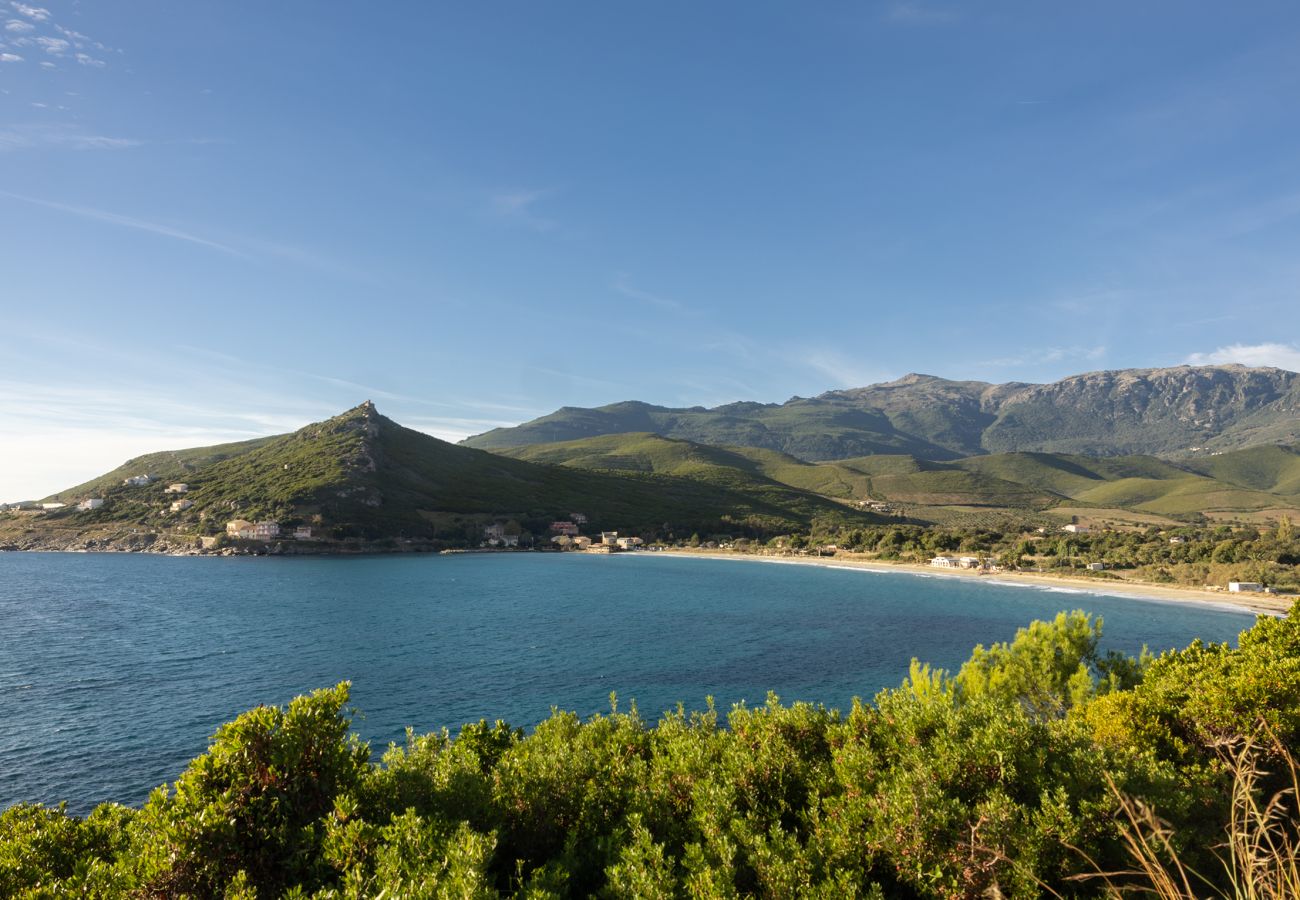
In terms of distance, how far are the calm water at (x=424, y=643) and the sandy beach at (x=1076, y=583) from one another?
223 inches

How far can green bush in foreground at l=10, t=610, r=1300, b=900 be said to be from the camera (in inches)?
356

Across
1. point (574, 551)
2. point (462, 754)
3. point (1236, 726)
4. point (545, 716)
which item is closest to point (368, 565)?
point (574, 551)

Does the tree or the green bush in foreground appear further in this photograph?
the green bush in foreground

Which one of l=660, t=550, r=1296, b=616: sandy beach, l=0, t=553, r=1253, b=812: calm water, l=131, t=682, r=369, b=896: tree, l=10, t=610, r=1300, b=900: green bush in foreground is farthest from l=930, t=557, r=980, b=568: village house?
l=131, t=682, r=369, b=896: tree

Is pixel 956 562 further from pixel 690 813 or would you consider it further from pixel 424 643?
pixel 690 813

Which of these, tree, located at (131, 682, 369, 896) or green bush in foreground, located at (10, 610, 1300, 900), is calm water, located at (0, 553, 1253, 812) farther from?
tree, located at (131, 682, 369, 896)

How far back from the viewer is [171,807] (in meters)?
9.44

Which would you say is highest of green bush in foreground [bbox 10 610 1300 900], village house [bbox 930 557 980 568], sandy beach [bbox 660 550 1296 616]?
green bush in foreground [bbox 10 610 1300 900]

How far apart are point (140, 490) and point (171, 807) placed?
731 feet

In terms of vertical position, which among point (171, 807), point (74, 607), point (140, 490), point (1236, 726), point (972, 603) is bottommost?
point (972, 603)

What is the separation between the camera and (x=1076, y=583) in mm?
115625

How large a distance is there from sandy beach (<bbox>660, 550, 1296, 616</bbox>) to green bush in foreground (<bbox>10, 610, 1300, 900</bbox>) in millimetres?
80347

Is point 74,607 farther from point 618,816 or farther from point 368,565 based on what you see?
point 618,816

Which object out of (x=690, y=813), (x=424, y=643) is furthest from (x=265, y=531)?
(x=690, y=813)
